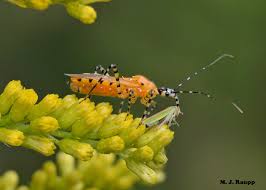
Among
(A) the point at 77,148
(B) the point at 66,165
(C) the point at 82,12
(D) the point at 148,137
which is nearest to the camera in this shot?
(C) the point at 82,12

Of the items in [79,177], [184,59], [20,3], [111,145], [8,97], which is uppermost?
[20,3]

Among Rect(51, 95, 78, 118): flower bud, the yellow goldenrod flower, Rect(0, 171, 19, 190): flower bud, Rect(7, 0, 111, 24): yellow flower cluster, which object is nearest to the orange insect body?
Rect(51, 95, 78, 118): flower bud

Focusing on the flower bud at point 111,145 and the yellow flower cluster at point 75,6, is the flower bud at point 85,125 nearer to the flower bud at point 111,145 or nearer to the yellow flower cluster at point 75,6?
the flower bud at point 111,145

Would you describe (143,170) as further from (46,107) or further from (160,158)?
(46,107)

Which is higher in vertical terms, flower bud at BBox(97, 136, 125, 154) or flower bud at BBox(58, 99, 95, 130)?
flower bud at BBox(58, 99, 95, 130)

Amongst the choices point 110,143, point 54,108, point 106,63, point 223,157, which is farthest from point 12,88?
point 223,157

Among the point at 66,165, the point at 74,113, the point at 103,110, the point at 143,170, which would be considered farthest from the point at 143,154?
the point at 66,165

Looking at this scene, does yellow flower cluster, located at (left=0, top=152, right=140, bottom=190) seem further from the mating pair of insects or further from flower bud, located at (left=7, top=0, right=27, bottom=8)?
flower bud, located at (left=7, top=0, right=27, bottom=8)

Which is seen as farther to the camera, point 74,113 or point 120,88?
point 120,88
